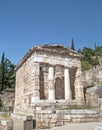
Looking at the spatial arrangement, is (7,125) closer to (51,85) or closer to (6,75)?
(51,85)

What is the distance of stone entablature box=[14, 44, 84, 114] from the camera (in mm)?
16891

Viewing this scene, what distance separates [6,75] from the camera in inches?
1535

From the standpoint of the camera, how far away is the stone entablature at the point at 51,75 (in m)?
16.9

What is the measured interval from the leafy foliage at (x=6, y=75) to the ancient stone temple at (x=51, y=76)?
62.5ft

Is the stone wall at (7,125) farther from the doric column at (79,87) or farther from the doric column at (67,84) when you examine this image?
the doric column at (79,87)

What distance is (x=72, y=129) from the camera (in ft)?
28.9

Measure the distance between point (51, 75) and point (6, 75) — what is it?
2351 cm

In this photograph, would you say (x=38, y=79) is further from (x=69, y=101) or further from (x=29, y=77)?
(x=69, y=101)

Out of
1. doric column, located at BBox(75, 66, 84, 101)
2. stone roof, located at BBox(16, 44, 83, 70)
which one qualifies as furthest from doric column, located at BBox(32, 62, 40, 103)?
doric column, located at BBox(75, 66, 84, 101)

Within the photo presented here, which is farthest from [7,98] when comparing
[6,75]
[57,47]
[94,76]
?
[57,47]

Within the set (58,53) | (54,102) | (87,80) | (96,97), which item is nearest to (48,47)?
(58,53)

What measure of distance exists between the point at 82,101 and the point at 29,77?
583cm

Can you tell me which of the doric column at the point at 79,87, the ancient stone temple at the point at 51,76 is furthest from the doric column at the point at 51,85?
the doric column at the point at 79,87

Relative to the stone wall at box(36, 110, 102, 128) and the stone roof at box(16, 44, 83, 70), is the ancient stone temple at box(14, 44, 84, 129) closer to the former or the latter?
the stone roof at box(16, 44, 83, 70)
